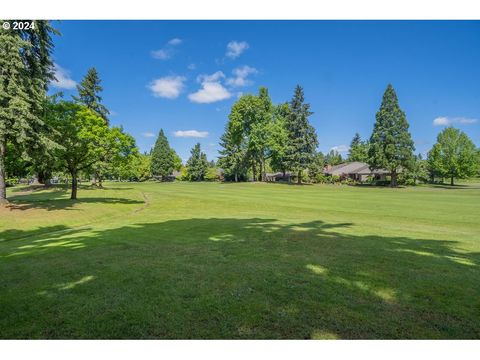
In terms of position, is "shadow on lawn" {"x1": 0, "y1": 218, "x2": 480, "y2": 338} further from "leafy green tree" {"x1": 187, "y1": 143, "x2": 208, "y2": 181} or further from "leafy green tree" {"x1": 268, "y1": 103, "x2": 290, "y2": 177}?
"leafy green tree" {"x1": 187, "y1": 143, "x2": 208, "y2": 181}

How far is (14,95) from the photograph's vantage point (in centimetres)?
1759

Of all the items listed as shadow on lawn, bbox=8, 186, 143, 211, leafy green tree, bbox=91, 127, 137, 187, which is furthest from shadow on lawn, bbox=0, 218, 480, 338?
leafy green tree, bbox=91, 127, 137, 187

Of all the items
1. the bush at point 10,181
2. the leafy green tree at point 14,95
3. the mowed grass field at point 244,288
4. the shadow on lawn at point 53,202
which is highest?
the leafy green tree at point 14,95

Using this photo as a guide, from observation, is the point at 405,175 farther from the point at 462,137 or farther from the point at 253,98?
the point at 253,98

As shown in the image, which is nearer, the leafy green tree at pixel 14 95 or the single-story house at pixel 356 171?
the leafy green tree at pixel 14 95

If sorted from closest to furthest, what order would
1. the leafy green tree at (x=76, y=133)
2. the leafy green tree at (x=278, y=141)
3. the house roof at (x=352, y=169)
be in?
the leafy green tree at (x=76, y=133) → the leafy green tree at (x=278, y=141) → the house roof at (x=352, y=169)

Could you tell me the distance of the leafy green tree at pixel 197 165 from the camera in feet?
348

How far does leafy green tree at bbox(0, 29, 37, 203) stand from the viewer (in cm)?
1686

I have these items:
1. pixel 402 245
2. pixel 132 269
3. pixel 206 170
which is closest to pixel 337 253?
pixel 402 245

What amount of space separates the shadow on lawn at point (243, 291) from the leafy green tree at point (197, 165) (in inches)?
3812

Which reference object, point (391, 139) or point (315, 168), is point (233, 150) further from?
point (391, 139)

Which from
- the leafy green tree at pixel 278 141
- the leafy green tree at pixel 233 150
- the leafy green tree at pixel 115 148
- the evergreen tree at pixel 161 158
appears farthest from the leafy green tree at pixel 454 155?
the evergreen tree at pixel 161 158

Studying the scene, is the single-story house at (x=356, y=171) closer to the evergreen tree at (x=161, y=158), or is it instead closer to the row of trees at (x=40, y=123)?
the evergreen tree at (x=161, y=158)

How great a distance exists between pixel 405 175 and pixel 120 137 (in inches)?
2273
